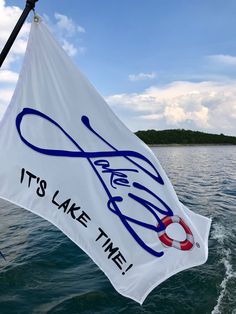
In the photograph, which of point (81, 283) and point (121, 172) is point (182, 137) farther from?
point (121, 172)

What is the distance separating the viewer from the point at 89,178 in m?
4.73

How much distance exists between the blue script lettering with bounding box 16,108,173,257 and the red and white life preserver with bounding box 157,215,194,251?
67mm

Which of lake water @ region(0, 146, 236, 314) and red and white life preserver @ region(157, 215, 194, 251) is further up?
red and white life preserver @ region(157, 215, 194, 251)

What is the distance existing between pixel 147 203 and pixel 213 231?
886 cm

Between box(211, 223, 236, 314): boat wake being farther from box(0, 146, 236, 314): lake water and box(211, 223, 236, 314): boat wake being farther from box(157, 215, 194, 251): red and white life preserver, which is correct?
box(157, 215, 194, 251): red and white life preserver

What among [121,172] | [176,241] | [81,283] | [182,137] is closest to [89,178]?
[121,172]

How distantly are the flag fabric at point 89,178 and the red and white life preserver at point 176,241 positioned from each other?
0.01m

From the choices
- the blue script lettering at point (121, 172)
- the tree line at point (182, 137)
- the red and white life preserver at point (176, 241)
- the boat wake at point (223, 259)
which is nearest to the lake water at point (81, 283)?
the boat wake at point (223, 259)

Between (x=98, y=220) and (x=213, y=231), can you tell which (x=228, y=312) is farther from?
(x=213, y=231)

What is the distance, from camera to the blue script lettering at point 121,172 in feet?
15.3

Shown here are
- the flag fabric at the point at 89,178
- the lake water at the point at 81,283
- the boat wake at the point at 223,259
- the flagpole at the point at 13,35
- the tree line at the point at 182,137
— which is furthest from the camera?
the tree line at the point at 182,137

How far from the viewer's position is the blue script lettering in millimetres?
4648

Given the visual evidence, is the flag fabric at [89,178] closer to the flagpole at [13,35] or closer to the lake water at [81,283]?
the flagpole at [13,35]

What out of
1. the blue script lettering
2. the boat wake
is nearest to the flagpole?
the blue script lettering
